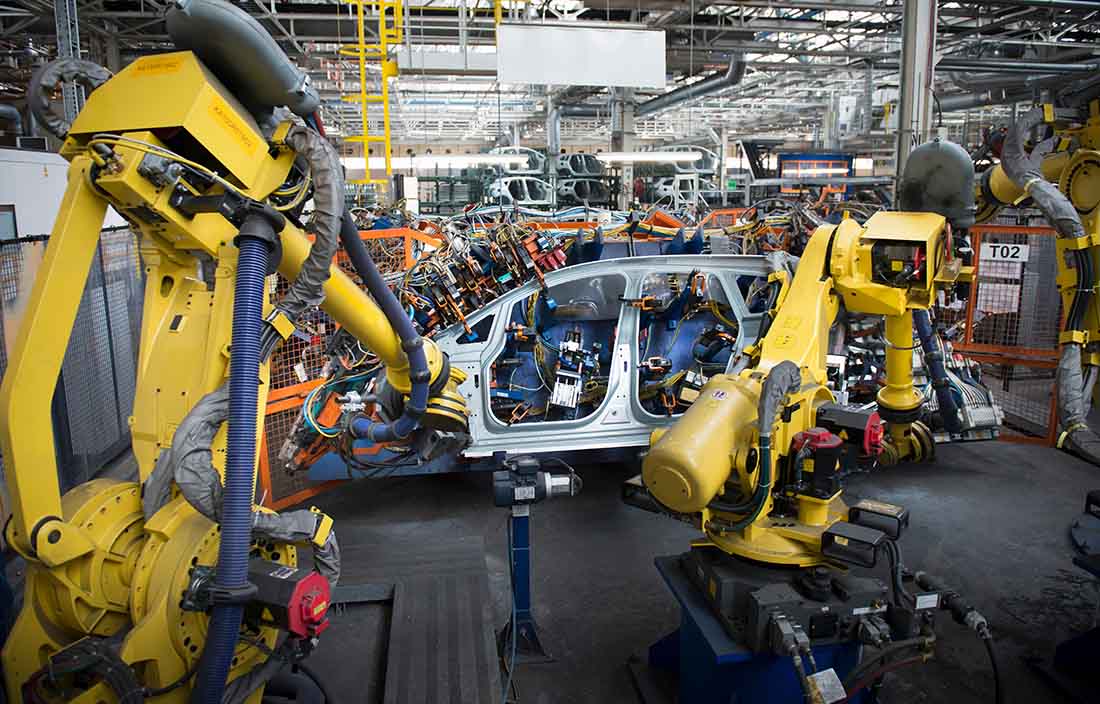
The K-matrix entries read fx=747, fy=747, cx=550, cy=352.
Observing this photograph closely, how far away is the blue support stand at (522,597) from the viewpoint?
3672 millimetres

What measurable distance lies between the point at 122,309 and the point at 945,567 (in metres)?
7.19

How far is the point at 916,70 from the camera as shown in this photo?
23.0ft

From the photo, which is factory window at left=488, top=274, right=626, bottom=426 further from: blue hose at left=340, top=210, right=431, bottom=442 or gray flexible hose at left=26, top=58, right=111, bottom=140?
gray flexible hose at left=26, top=58, right=111, bottom=140

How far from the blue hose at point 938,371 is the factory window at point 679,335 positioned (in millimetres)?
1506

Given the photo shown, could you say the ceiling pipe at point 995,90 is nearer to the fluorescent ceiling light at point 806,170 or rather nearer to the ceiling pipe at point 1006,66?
the ceiling pipe at point 1006,66

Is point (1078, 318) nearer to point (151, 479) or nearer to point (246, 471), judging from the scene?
point (246, 471)

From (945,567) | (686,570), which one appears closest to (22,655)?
(686,570)

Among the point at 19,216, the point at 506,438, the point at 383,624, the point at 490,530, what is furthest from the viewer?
the point at 19,216

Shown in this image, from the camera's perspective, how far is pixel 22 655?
2.04 m

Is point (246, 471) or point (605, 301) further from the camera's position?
point (605, 301)

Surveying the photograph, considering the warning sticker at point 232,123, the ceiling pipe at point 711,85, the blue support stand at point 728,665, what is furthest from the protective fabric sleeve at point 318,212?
the ceiling pipe at point 711,85

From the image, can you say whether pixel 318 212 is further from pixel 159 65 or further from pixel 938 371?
pixel 938 371

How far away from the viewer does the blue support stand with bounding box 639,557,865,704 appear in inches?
113

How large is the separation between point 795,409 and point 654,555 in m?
2.25
